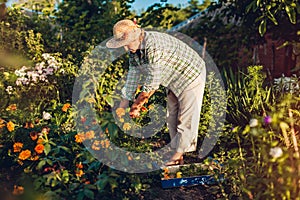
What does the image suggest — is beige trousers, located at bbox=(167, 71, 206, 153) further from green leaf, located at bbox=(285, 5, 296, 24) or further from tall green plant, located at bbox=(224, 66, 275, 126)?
green leaf, located at bbox=(285, 5, 296, 24)

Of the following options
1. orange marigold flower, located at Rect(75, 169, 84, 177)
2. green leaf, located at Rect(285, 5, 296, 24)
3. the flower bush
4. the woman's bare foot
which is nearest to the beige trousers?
the woman's bare foot

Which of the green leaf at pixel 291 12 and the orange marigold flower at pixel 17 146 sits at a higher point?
the green leaf at pixel 291 12

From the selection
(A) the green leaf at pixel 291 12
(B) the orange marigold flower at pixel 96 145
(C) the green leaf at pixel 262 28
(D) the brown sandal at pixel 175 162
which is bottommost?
(D) the brown sandal at pixel 175 162

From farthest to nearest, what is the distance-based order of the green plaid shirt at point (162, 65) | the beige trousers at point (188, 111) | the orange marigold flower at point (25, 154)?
the beige trousers at point (188, 111)
the green plaid shirt at point (162, 65)
the orange marigold flower at point (25, 154)

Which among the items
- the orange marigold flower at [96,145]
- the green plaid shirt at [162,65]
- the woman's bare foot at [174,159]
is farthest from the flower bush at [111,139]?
the green plaid shirt at [162,65]

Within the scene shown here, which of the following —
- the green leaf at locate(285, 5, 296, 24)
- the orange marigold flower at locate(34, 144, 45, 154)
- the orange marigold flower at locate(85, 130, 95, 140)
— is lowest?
the orange marigold flower at locate(34, 144, 45, 154)

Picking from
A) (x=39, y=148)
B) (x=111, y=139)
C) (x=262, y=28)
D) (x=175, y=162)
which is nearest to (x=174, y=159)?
Answer: (x=175, y=162)

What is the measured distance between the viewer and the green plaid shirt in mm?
2615

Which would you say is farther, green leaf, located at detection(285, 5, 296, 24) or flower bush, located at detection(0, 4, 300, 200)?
green leaf, located at detection(285, 5, 296, 24)

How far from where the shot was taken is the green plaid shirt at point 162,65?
262 cm

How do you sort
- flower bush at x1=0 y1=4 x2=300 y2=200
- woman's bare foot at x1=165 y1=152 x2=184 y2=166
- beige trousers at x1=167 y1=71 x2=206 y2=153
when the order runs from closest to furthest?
1. flower bush at x1=0 y1=4 x2=300 y2=200
2. beige trousers at x1=167 y1=71 x2=206 y2=153
3. woman's bare foot at x1=165 y1=152 x2=184 y2=166

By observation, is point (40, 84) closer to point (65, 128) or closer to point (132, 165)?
point (65, 128)

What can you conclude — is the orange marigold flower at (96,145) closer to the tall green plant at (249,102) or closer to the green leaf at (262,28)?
the tall green plant at (249,102)

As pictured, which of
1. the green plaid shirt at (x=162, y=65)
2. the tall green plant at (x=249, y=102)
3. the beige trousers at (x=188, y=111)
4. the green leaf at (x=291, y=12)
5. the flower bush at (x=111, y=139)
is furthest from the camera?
the green leaf at (x=291, y=12)
